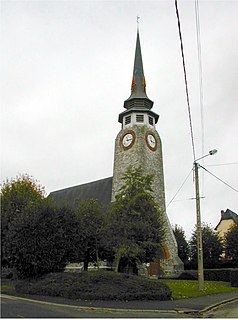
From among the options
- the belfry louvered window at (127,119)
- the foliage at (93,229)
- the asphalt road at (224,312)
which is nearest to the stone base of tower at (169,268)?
the foliage at (93,229)

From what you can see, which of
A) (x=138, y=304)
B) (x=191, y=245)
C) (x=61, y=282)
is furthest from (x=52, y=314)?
(x=191, y=245)

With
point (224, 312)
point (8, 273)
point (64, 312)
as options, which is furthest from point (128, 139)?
point (64, 312)

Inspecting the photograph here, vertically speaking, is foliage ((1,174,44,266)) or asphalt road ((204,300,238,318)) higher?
foliage ((1,174,44,266))

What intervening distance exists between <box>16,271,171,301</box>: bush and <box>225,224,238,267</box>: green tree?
32345 mm

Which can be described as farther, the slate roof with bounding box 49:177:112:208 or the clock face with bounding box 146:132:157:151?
the slate roof with bounding box 49:177:112:208

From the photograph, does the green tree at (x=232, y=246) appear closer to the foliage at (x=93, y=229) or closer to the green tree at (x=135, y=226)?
the foliage at (x=93, y=229)

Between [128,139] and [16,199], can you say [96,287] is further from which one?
[128,139]

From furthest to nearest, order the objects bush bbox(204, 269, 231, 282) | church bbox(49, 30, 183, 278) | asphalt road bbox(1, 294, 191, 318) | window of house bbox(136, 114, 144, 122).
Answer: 1. window of house bbox(136, 114, 144, 122)
2. church bbox(49, 30, 183, 278)
3. bush bbox(204, 269, 231, 282)
4. asphalt road bbox(1, 294, 191, 318)

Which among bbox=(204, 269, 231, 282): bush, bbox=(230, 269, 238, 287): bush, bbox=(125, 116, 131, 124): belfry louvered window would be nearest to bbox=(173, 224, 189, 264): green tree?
bbox=(204, 269, 231, 282): bush

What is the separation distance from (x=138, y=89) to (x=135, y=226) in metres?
26.3

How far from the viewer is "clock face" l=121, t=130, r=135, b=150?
44719 millimetres

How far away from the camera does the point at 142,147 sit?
43.8 meters

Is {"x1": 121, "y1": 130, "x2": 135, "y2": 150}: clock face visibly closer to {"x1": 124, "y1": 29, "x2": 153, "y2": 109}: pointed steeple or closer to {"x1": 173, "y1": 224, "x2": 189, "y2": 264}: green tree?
{"x1": 124, "y1": 29, "x2": 153, "y2": 109}: pointed steeple

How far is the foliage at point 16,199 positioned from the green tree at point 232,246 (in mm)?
25354
